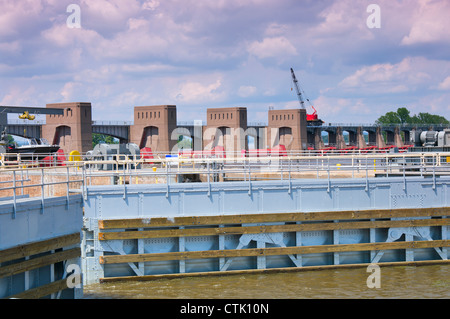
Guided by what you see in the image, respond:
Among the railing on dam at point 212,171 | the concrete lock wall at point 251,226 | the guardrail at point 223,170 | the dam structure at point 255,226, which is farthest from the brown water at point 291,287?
the railing on dam at point 212,171

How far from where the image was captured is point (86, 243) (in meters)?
19.0

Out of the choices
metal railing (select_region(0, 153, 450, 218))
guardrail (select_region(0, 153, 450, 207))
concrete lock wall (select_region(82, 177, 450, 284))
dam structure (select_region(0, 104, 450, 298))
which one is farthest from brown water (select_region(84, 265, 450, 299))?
guardrail (select_region(0, 153, 450, 207))

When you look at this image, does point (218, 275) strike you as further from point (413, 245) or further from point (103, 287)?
point (413, 245)

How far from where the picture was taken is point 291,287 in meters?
18.3

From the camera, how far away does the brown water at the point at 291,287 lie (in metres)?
17.7

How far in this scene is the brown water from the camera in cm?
1766

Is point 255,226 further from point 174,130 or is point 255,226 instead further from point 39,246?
point 174,130

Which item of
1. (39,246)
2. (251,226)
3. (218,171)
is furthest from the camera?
(218,171)

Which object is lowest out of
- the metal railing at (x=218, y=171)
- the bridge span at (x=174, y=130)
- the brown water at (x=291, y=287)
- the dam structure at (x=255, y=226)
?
the brown water at (x=291, y=287)

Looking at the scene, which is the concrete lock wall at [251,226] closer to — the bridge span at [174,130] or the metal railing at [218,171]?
the metal railing at [218,171]

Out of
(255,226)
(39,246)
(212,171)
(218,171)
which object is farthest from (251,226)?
(39,246)

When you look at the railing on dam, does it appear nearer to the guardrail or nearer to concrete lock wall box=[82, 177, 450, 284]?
the guardrail

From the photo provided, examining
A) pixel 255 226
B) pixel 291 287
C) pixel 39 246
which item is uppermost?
pixel 39 246

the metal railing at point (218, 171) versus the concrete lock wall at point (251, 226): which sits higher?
the metal railing at point (218, 171)
